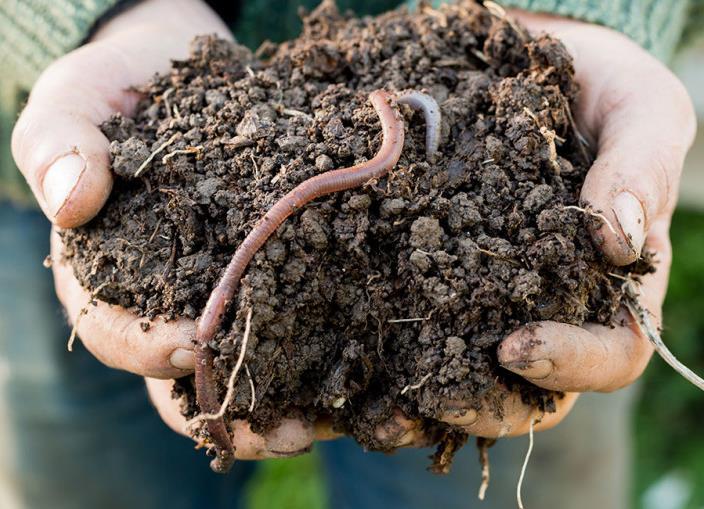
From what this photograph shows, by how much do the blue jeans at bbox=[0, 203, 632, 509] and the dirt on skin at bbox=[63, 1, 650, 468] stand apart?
1942 mm

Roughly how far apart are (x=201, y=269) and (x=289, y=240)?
0.30m

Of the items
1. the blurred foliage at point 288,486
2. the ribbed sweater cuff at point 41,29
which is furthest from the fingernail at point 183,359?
the blurred foliage at point 288,486

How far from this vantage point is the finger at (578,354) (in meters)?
2.22

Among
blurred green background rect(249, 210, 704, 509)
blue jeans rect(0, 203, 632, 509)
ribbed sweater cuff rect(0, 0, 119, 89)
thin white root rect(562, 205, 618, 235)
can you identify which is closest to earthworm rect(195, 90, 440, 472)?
thin white root rect(562, 205, 618, 235)

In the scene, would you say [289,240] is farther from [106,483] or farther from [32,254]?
[106,483]

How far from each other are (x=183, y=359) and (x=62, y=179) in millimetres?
735

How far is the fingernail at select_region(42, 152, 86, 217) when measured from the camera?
235 centimetres

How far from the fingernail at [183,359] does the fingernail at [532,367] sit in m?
0.99

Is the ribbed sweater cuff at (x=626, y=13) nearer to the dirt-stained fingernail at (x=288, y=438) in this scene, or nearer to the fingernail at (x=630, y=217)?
the fingernail at (x=630, y=217)

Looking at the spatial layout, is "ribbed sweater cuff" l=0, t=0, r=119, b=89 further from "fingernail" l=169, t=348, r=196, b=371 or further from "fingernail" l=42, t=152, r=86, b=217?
"fingernail" l=169, t=348, r=196, b=371

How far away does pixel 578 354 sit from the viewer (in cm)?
229

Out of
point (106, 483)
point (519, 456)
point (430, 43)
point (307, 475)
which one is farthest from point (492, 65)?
point (307, 475)

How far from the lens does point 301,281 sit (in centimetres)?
232

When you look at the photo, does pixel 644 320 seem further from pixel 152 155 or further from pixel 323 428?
pixel 152 155
